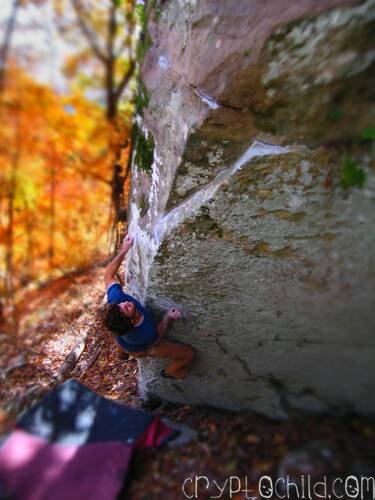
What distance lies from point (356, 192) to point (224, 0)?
1525 millimetres

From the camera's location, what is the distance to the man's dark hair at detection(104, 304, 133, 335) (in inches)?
103

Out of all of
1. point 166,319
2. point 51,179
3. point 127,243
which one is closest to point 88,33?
point 51,179

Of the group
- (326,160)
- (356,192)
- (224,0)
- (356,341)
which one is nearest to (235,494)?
(356,341)

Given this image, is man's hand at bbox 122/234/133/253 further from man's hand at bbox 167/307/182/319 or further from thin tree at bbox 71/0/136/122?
thin tree at bbox 71/0/136/122

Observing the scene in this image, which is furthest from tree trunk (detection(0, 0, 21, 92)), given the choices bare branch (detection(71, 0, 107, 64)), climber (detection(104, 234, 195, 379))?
climber (detection(104, 234, 195, 379))

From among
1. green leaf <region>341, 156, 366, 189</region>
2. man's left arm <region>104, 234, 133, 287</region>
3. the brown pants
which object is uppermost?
green leaf <region>341, 156, 366, 189</region>

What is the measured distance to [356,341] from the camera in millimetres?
2295

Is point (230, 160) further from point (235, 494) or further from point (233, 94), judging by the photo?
point (235, 494)

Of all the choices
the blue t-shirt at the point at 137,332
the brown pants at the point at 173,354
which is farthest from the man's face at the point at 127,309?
the brown pants at the point at 173,354

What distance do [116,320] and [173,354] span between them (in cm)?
69

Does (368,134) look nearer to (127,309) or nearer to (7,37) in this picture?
(127,309)

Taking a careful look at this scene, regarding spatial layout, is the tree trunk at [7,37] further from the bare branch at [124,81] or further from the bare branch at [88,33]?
the bare branch at [124,81]

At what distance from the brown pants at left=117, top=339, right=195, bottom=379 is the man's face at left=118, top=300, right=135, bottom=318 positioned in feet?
1.43

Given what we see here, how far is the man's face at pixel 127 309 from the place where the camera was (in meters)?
2.62
